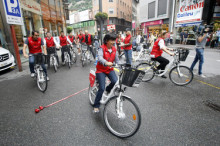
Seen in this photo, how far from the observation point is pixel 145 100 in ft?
13.2

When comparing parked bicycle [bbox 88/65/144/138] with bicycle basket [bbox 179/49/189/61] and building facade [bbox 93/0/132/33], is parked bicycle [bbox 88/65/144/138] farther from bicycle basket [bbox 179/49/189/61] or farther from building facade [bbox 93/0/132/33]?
building facade [bbox 93/0/132/33]

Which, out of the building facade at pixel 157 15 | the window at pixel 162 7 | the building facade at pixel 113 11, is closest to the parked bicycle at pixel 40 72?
the building facade at pixel 157 15

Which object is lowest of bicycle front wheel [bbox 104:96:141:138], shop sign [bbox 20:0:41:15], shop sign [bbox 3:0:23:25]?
bicycle front wheel [bbox 104:96:141:138]

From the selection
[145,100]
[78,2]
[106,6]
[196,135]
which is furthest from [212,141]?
[78,2]

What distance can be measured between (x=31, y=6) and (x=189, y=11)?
22018 millimetres

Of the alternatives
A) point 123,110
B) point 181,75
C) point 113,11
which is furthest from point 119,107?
point 113,11

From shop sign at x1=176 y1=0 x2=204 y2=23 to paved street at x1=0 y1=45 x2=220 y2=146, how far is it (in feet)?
63.3

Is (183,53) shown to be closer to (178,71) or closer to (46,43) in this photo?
(178,71)

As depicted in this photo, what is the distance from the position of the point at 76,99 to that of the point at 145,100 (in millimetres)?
2120

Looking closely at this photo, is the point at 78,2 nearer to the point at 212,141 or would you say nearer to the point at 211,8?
the point at 211,8

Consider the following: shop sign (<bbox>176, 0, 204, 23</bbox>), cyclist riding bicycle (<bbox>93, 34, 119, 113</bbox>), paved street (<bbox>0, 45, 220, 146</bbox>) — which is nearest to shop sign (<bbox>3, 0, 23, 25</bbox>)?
paved street (<bbox>0, 45, 220, 146</bbox>)

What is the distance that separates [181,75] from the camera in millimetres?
4879

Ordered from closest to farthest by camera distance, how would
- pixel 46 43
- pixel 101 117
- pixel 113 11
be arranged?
1. pixel 101 117
2. pixel 46 43
3. pixel 113 11

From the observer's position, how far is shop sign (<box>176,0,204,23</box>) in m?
19.6
